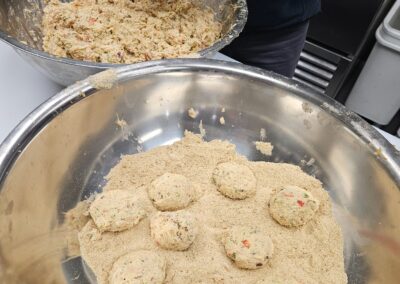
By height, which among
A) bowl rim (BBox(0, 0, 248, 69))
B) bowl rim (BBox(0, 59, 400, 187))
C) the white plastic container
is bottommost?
the white plastic container

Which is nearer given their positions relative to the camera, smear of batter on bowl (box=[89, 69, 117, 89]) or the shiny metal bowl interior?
the shiny metal bowl interior

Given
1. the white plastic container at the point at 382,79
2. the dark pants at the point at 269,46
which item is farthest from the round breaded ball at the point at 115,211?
the white plastic container at the point at 382,79

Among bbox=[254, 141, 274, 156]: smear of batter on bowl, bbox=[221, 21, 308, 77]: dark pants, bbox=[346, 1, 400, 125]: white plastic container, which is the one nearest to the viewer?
bbox=[254, 141, 274, 156]: smear of batter on bowl

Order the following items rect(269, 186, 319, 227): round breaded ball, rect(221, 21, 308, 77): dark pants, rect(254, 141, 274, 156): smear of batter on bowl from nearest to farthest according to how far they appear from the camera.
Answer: rect(269, 186, 319, 227): round breaded ball → rect(254, 141, 274, 156): smear of batter on bowl → rect(221, 21, 308, 77): dark pants

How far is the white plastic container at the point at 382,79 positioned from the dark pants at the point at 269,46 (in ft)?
1.60

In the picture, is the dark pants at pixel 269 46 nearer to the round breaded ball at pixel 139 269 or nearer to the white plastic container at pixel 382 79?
the white plastic container at pixel 382 79

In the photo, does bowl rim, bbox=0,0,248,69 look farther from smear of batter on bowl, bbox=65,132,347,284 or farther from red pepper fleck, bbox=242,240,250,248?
red pepper fleck, bbox=242,240,250,248

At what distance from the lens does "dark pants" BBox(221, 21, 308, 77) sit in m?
1.30

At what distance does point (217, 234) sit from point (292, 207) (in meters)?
0.16

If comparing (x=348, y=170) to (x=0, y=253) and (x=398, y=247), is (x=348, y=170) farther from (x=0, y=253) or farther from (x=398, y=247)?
(x=0, y=253)

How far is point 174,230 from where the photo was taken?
2.39 feet

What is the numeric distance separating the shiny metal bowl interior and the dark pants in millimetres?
434

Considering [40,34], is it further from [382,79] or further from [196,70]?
[382,79]

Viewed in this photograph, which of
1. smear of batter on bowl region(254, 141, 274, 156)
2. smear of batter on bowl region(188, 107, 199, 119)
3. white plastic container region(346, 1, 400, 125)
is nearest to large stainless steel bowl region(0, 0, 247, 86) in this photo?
smear of batter on bowl region(188, 107, 199, 119)
